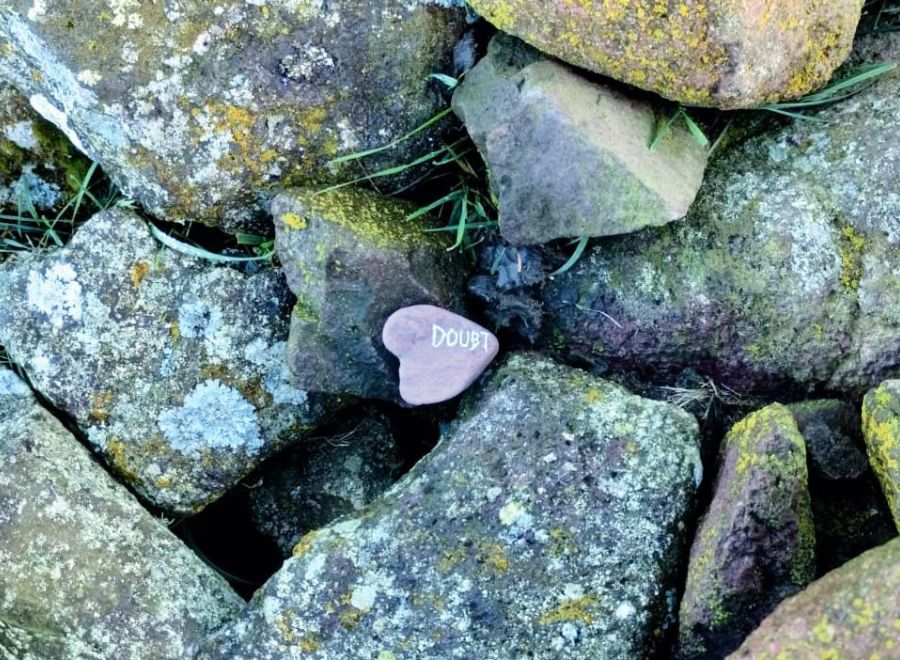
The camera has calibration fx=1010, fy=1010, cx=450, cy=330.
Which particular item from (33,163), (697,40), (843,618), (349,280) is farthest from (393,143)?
(843,618)

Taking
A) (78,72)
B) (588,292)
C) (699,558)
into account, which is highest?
(78,72)

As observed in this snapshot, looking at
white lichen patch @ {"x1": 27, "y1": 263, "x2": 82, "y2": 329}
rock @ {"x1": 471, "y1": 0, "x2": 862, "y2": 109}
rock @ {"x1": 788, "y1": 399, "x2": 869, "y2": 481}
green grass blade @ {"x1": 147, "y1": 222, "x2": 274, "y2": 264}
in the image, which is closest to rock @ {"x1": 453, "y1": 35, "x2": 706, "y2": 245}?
rock @ {"x1": 471, "y1": 0, "x2": 862, "y2": 109}

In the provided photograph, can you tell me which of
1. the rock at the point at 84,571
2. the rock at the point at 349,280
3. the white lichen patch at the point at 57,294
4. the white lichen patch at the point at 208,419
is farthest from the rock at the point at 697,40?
the rock at the point at 84,571

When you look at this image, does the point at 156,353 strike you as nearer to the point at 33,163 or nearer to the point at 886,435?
the point at 33,163

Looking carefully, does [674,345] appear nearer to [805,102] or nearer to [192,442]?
[805,102]

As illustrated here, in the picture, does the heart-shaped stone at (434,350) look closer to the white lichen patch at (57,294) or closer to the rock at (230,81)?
the rock at (230,81)

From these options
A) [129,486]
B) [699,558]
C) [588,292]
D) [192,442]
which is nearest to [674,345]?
[588,292]
